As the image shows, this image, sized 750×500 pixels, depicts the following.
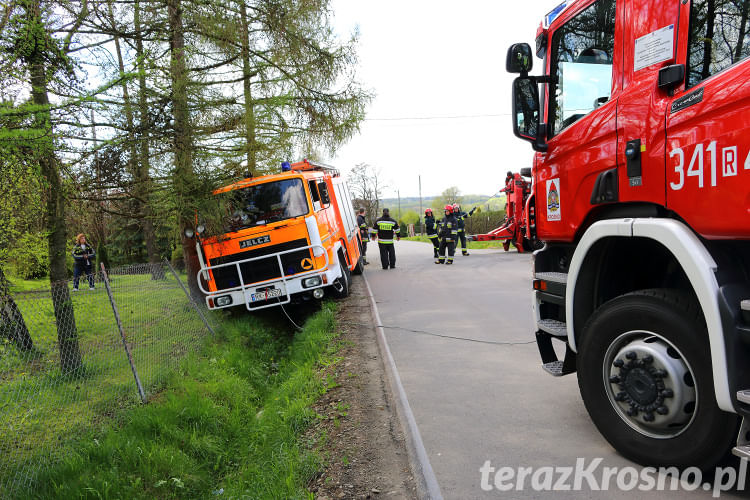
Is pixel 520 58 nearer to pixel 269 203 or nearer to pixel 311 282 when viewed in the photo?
pixel 311 282

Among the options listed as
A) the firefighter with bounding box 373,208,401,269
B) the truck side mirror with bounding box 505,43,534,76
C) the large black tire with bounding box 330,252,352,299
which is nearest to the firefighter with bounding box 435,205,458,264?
the firefighter with bounding box 373,208,401,269

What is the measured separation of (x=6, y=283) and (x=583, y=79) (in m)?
5.96

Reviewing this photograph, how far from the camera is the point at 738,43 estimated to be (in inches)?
88.0

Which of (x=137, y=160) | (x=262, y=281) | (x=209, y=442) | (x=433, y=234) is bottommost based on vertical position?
(x=209, y=442)

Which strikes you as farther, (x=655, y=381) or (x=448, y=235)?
(x=448, y=235)

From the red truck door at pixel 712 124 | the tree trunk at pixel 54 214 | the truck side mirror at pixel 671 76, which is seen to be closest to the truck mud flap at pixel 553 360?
the red truck door at pixel 712 124

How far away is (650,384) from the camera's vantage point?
101 inches

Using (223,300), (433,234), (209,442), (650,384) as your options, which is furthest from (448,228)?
(650,384)

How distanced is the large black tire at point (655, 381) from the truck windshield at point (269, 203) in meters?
6.08

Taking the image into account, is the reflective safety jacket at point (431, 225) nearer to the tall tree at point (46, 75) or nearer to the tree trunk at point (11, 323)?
the tall tree at point (46, 75)

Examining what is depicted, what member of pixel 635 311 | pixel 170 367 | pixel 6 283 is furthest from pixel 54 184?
pixel 635 311

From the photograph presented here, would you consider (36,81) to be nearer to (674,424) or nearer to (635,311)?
(635,311)

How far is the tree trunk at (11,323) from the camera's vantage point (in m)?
4.91

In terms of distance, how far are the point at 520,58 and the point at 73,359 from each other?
18.3 feet
